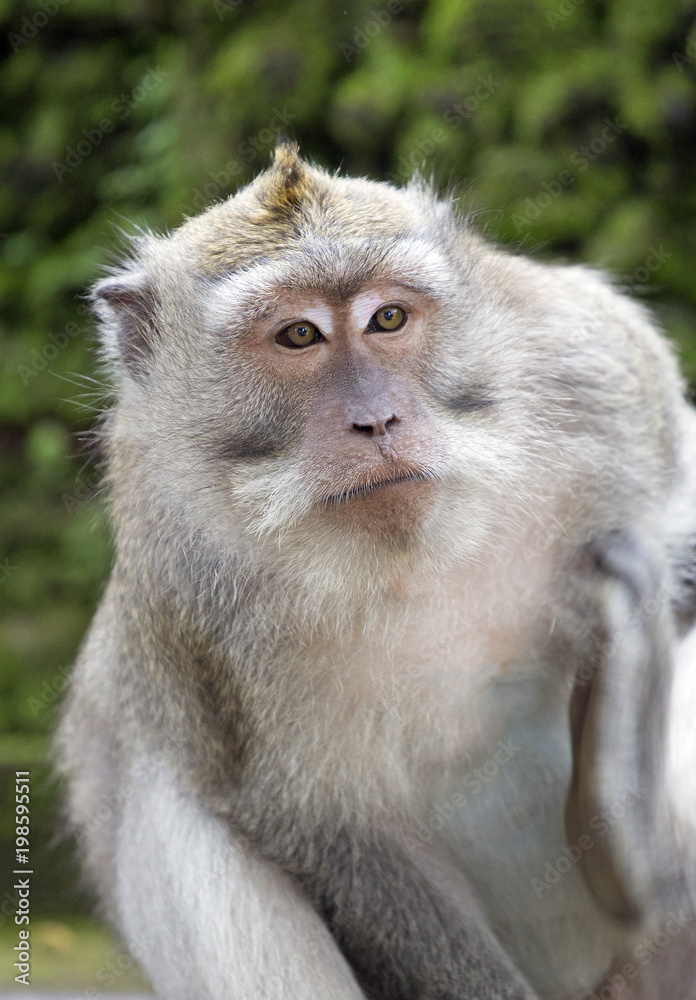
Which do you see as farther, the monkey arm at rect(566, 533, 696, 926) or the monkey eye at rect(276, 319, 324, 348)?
the monkey arm at rect(566, 533, 696, 926)

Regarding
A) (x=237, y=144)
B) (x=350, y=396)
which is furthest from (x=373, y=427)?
(x=237, y=144)

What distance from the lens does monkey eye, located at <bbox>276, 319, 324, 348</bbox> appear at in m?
2.29

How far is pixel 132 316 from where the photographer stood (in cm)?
263

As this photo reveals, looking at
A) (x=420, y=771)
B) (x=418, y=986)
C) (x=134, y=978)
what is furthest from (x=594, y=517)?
(x=134, y=978)

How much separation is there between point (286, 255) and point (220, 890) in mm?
1456

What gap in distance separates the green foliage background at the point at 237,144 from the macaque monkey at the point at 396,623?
1.46m

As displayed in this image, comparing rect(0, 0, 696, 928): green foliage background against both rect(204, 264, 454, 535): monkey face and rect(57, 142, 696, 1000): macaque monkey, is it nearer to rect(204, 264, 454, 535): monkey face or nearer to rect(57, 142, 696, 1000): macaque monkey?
rect(57, 142, 696, 1000): macaque monkey

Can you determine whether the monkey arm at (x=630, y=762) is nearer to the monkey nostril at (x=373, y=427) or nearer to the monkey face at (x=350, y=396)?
the monkey face at (x=350, y=396)

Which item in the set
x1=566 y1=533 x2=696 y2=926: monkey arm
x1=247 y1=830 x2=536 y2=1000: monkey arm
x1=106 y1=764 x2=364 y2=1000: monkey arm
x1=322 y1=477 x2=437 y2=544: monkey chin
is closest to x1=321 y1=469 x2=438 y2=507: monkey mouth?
x1=322 y1=477 x2=437 y2=544: monkey chin

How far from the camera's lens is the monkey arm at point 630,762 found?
249 centimetres

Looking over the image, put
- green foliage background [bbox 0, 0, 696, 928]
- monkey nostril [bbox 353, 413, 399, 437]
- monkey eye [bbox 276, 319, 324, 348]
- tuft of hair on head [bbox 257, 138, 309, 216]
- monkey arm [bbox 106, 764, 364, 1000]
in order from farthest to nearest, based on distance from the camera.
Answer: green foliage background [bbox 0, 0, 696, 928] < monkey arm [bbox 106, 764, 364, 1000] < tuft of hair on head [bbox 257, 138, 309, 216] < monkey eye [bbox 276, 319, 324, 348] < monkey nostril [bbox 353, 413, 399, 437]

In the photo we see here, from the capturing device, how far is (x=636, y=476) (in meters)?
2.65

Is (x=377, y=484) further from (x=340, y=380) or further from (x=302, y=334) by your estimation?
(x=302, y=334)

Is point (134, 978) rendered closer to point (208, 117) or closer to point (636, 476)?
point (636, 476)
